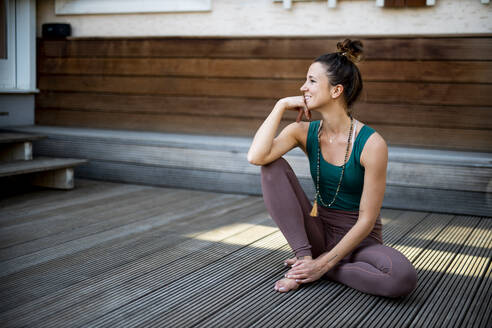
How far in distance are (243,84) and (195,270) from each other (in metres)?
2.54

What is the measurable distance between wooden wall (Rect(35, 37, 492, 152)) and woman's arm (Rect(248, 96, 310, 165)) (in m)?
2.04

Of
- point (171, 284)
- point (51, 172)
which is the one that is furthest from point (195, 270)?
point (51, 172)

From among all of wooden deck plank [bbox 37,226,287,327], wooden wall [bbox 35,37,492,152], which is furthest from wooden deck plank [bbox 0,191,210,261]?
wooden wall [bbox 35,37,492,152]

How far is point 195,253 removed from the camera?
2.59 metres

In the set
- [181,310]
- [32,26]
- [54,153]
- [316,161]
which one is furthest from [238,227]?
[32,26]

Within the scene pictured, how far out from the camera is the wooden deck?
1865 millimetres

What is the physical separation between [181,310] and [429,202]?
2275 millimetres

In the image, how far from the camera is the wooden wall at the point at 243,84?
155 inches

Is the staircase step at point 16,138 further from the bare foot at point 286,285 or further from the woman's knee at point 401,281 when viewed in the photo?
the woman's knee at point 401,281

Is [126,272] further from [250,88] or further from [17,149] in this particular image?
[250,88]

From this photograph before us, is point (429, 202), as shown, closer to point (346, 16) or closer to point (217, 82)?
point (346, 16)

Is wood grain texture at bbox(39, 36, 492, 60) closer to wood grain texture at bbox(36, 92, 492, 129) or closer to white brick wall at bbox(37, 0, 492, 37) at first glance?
white brick wall at bbox(37, 0, 492, 37)

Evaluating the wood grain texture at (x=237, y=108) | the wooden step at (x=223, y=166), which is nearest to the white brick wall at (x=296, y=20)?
the wood grain texture at (x=237, y=108)

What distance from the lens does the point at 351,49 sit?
7.02ft
